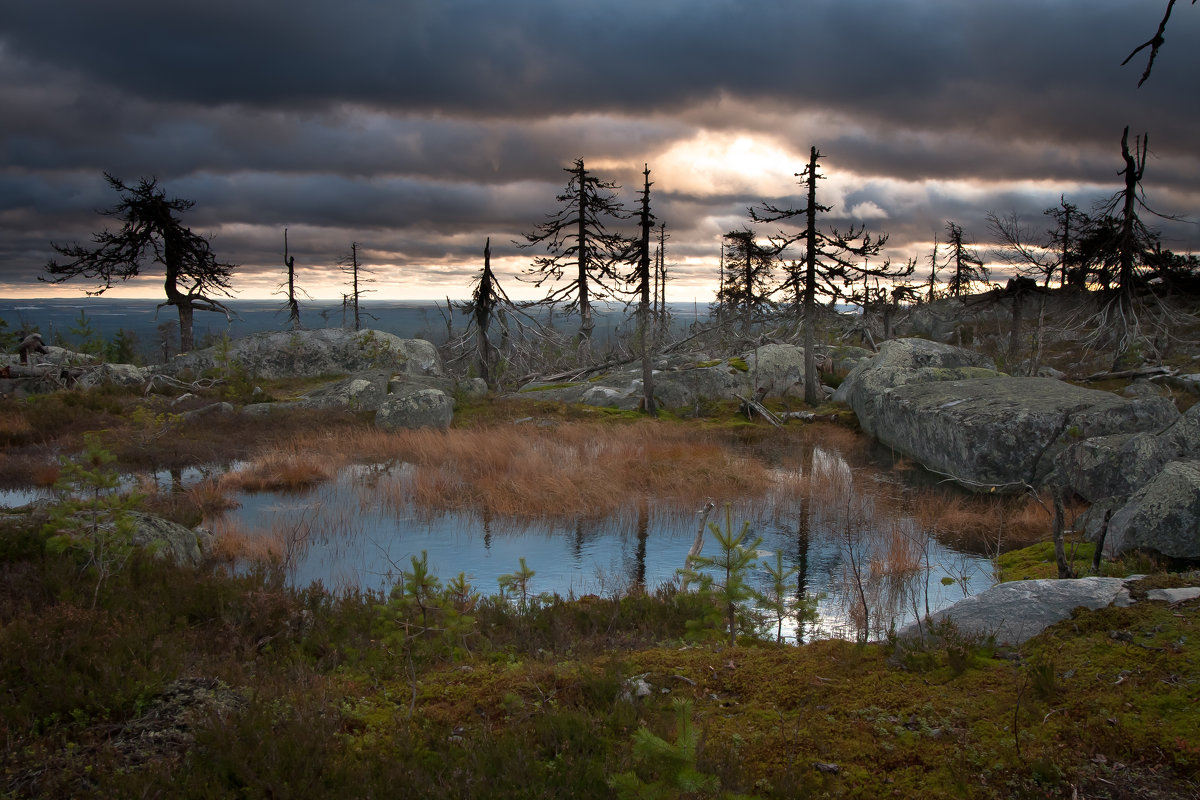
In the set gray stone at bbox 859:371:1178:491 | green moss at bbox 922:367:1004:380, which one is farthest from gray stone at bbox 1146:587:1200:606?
green moss at bbox 922:367:1004:380

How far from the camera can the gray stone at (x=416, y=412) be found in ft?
64.3

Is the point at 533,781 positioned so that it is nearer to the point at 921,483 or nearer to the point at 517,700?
the point at 517,700

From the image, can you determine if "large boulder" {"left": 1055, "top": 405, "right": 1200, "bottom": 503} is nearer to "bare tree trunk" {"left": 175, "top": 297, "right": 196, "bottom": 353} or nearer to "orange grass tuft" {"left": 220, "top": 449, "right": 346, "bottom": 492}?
"orange grass tuft" {"left": 220, "top": 449, "right": 346, "bottom": 492}

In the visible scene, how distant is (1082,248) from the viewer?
71.4ft

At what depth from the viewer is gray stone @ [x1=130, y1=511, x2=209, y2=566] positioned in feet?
26.5

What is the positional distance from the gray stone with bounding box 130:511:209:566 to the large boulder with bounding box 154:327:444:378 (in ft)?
59.9

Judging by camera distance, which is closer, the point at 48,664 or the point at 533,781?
the point at 533,781

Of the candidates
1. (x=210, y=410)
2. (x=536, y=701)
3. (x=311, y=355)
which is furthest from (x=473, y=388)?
(x=536, y=701)

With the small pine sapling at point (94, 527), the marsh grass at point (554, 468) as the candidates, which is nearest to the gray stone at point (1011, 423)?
the marsh grass at point (554, 468)

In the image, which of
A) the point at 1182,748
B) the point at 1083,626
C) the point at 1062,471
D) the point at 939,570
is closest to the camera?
the point at 1182,748

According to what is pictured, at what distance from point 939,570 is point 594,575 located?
16.2ft

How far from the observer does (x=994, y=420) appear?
45.5ft

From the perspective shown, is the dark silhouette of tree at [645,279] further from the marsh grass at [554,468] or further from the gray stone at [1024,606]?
the gray stone at [1024,606]

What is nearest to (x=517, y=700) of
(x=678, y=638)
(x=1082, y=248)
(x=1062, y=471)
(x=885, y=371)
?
(x=678, y=638)
